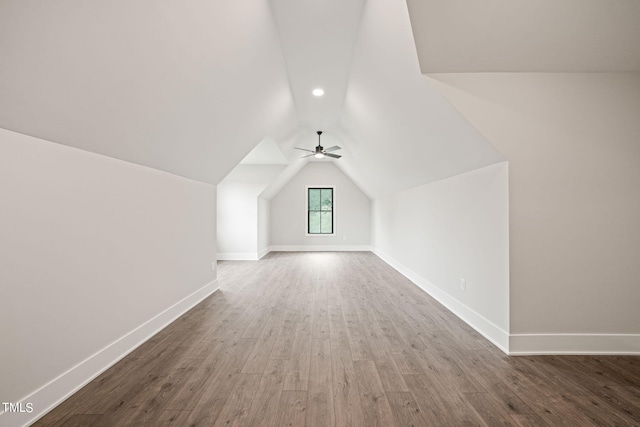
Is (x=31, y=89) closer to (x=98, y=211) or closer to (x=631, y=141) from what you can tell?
(x=98, y=211)

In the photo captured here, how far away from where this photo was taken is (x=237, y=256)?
8.34m

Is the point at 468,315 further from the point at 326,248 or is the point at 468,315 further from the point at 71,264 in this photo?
the point at 326,248

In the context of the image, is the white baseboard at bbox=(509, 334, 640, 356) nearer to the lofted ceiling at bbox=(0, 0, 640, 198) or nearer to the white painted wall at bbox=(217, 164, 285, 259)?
the lofted ceiling at bbox=(0, 0, 640, 198)

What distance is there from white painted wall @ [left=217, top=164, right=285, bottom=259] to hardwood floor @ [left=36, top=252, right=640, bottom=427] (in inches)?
177

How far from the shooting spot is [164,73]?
235 cm

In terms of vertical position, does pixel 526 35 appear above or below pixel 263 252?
above

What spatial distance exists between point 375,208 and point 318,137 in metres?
3.08

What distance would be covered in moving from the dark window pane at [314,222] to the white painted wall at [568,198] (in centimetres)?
801

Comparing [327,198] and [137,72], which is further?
[327,198]

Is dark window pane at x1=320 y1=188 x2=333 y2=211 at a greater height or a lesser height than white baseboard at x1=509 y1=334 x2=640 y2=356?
greater

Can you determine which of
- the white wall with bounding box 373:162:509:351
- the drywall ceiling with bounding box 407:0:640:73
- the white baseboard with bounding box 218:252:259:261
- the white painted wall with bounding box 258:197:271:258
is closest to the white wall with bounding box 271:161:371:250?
the white painted wall with bounding box 258:197:271:258

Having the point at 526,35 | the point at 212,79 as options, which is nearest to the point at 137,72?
the point at 212,79

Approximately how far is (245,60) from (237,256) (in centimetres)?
590

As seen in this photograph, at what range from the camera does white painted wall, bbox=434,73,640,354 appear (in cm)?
266
